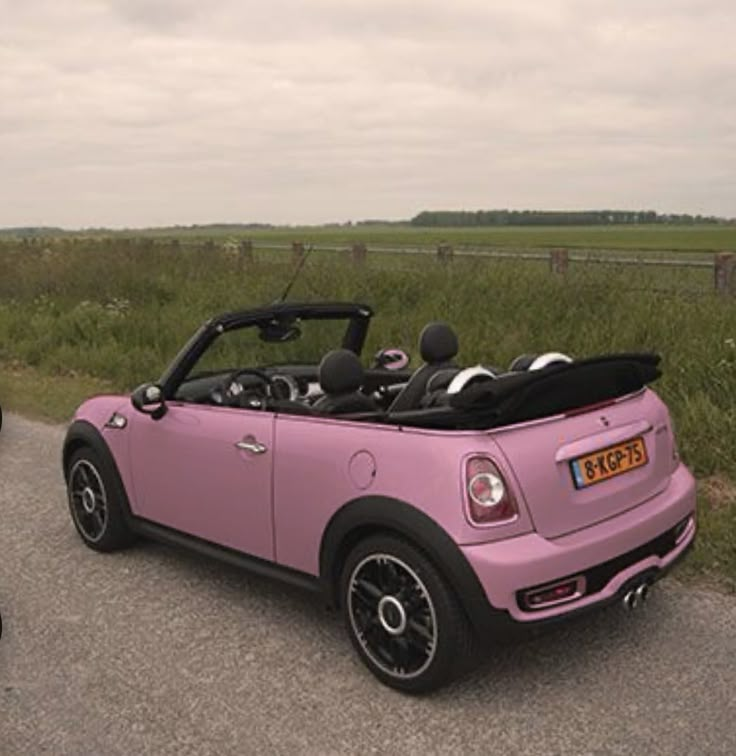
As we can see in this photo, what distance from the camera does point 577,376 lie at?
11.0ft

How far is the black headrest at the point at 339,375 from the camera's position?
3.81m

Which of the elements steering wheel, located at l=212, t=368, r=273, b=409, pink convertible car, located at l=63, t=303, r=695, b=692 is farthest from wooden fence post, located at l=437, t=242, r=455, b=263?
pink convertible car, located at l=63, t=303, r=695, b=692

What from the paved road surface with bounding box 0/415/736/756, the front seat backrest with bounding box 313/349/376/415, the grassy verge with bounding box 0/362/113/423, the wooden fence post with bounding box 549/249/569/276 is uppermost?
the wooden fence post with bounding box 549/249/569/276

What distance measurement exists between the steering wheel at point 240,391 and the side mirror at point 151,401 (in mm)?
279

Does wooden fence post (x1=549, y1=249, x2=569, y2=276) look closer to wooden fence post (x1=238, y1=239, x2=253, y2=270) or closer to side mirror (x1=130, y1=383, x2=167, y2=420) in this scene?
wooden fence post (x1=238, y1=239, x2=253, y2=270)

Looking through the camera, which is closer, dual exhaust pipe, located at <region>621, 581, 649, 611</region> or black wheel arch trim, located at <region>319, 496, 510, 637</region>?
black wheel arch trim, located at <region>319, 496, 510, 637</region>

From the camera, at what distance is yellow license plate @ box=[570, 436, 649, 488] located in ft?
10.6

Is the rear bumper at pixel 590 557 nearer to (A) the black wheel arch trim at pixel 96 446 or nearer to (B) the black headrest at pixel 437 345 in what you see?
(B) the black headrest at pixel 437 345

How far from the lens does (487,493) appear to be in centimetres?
302

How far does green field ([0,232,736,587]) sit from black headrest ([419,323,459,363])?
1.60m

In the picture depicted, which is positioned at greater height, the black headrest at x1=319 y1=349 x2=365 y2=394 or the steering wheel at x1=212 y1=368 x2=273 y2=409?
the black headrest at x1=319 y1=349 x2=365 y2=394

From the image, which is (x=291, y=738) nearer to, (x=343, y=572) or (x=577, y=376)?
(x=343, y=572)

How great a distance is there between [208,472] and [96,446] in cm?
107

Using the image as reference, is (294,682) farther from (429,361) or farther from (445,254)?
(445,254)
